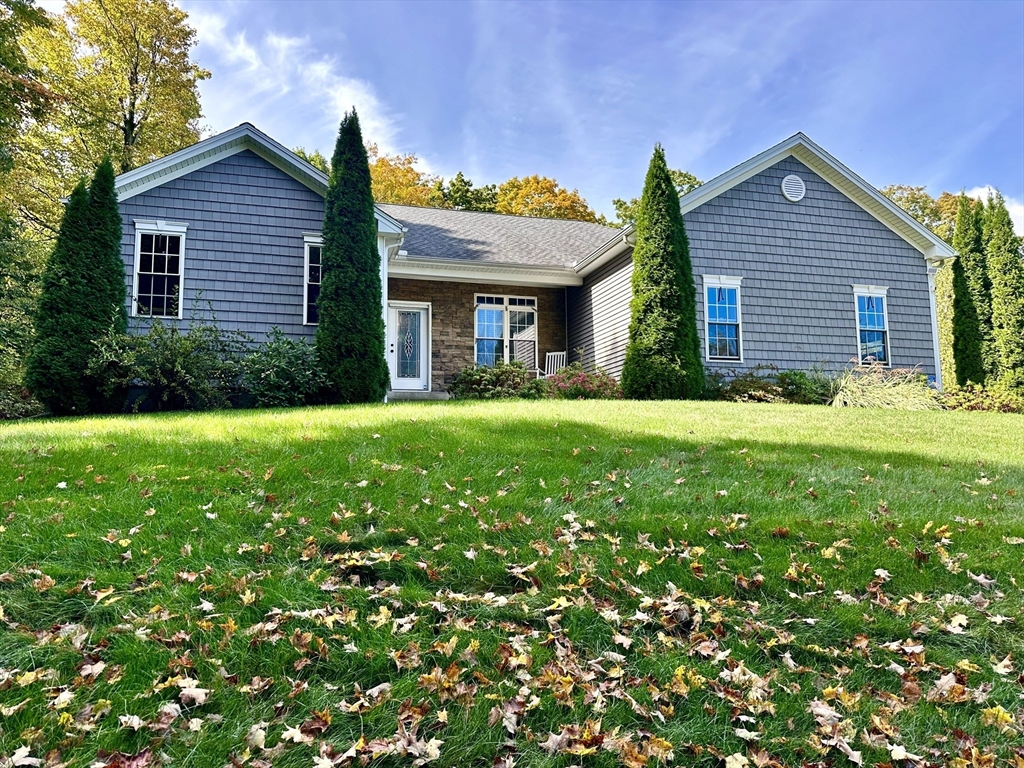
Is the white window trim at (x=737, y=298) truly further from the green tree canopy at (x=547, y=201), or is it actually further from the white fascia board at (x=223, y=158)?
the green tree canopy at (x=547, y=201)

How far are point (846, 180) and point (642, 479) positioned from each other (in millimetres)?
12198

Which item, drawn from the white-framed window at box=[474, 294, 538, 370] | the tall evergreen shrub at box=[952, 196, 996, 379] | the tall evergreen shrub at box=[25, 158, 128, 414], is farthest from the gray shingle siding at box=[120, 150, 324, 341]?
the tall evergreen shrub at box=[952, 196, 996, 379]

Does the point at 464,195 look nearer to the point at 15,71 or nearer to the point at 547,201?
the point at 547,201

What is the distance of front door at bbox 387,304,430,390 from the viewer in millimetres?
14078

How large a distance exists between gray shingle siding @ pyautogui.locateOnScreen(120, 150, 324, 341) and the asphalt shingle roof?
111 inches

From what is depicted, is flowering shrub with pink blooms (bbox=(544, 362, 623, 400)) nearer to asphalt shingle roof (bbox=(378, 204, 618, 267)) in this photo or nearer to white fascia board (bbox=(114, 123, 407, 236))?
asphalt shingle roof (bbox=(378, 204, 618, 267))

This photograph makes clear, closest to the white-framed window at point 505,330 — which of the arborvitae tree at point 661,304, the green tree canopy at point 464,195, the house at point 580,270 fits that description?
the house at point 580,270

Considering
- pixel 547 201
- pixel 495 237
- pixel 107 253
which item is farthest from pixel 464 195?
pixel 107 253

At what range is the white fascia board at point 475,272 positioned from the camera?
14.0 meters

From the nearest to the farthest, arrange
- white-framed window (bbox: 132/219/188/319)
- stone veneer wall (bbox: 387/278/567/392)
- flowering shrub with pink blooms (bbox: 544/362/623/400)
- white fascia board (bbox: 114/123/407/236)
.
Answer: white-framed window (bbox: 132/219/188/319) < white fascia board (bbox: 114/123/407/236) < flowering shrub with pink blooms (bbox: 544/362/623/400) < stone veneer wall (bbox: 387/278/567/392)

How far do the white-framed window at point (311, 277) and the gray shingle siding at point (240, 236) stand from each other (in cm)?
8

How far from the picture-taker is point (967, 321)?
15.1 meters

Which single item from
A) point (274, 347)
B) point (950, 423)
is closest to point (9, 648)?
point (274, 347)

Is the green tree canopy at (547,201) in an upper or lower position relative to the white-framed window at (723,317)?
upper
